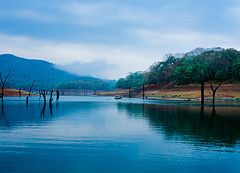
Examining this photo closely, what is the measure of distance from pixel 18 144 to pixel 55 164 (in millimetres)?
7392

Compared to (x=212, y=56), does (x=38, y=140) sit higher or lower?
lower

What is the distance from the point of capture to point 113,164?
826 inches

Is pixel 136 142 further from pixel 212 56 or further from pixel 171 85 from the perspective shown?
pixel 171 85

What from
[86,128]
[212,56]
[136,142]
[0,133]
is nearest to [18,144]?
[0,133]

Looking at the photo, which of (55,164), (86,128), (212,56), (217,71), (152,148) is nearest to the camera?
(55,164)

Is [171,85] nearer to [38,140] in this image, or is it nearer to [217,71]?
[217,71]

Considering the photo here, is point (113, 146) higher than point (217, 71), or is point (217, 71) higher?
point (217, 71)

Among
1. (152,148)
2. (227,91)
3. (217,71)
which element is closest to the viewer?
(152,148)

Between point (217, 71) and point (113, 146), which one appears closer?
point (113, 146)

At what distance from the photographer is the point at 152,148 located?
1027 inches

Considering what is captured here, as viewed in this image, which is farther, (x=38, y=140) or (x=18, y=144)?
(x=38, y=140)

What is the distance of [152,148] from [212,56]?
10041cm

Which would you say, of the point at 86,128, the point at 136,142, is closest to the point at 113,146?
the point at 136,142

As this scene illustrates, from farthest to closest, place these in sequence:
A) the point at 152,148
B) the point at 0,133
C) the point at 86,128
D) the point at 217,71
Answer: the point at 217,71 < the point at 86,128 < the point at 0,133 < the point at 152,148
